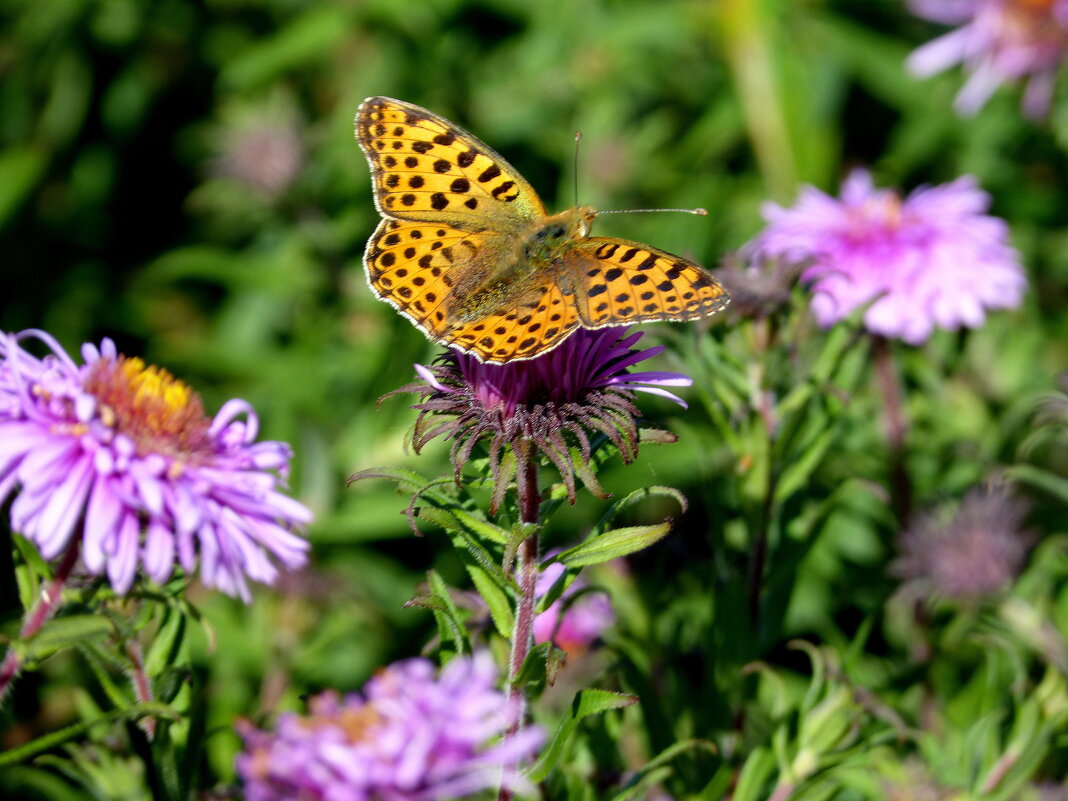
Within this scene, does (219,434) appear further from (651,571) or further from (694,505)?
(694,505)

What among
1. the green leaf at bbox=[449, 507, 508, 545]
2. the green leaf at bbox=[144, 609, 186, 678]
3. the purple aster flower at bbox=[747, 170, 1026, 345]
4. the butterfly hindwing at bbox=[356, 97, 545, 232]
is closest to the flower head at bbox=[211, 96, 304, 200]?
the purple aster flower at bbox=[747, 170, 1026, 345]

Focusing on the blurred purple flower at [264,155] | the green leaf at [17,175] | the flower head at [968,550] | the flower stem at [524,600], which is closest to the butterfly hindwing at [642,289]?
the flower stem at [524,600]

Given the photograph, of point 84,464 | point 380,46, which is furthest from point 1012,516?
point 380,46

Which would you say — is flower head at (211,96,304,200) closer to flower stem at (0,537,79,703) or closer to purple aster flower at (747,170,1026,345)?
purple aster flower at (747,170,1026,345)

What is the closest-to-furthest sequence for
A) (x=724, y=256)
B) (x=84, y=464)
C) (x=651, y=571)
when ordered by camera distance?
1. (x=84, y=464)
2. (x=724, y=256)
3. (x=651, y=571)

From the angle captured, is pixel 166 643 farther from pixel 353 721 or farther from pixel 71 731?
pixel 353 721

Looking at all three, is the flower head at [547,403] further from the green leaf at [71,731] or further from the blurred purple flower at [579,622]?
the blurred purple flower at [579,622]
